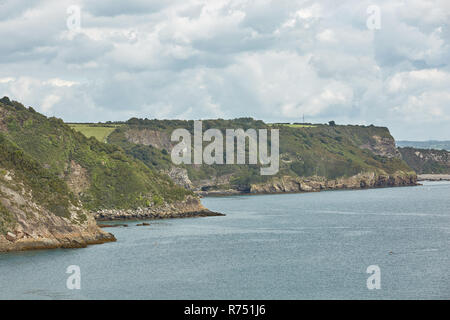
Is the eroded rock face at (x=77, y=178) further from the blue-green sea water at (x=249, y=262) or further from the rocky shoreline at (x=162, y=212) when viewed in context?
the blue-green sea water at (x=249, y=262)

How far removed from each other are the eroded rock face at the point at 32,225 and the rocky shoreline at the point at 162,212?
30.4 meters

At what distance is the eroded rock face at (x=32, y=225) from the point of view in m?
69.6

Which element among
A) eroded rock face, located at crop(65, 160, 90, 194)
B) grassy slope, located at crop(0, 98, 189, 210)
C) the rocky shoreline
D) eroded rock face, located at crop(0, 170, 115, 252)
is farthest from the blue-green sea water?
eroded rock face, located at crop(65, 160, 90, 194)

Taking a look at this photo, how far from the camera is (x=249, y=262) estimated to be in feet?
218

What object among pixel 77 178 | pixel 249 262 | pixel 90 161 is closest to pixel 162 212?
pixel 77 178

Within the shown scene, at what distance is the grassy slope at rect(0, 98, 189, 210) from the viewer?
112438mm

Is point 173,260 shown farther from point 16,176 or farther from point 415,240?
point 415,240

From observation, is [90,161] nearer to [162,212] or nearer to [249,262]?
[162,212]

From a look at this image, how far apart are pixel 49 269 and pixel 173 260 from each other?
12.9m

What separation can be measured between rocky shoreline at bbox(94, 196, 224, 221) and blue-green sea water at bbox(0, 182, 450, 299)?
760 cm

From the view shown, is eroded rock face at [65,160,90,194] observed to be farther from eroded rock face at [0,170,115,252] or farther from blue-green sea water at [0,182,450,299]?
eroded rock face at [0,170,115,252]

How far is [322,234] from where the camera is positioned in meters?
87.9

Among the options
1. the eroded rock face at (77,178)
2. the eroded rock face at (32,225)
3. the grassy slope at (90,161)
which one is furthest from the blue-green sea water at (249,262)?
the eroded rock face at (77,178)

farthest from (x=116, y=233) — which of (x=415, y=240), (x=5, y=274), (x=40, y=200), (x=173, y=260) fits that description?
(x=415, y=240)
